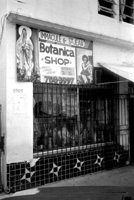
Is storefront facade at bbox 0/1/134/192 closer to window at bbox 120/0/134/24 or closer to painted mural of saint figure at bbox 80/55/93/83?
painted mural of saint figure at bbox 80/55/93/83

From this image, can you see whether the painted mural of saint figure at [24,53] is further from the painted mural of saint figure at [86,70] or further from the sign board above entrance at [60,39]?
the painted mural of saint figure at [86,70]

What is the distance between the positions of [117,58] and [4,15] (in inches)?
150

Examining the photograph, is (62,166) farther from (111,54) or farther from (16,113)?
(111,54)

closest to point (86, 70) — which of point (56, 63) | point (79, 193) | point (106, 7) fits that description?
point (56, 63)

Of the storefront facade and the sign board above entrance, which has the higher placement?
the sign board above entrance

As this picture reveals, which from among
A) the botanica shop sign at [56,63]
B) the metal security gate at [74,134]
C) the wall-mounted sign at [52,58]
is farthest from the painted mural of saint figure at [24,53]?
the metal security gate at [74,134]

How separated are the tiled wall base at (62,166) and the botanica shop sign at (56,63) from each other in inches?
75.7

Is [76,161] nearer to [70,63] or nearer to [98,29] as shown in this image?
[70,63]

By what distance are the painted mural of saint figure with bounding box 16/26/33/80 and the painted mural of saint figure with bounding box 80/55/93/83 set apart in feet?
5.33

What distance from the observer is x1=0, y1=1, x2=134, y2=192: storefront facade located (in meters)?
A: 5.24

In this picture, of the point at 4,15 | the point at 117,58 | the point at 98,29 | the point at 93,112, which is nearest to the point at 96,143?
the point at 93,112

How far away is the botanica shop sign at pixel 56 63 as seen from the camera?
5.77m

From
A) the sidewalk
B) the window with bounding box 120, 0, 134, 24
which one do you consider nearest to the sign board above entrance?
the window with bounding box 120, 0, 134, 24

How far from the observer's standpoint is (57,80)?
604 centimetres
